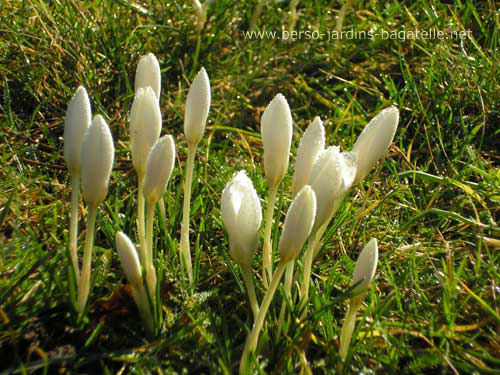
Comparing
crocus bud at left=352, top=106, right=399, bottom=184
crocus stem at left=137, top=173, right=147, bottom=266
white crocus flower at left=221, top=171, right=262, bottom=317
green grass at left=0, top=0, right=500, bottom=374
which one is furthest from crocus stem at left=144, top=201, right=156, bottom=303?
crocus bud at left=352, top=106, right=399, bottom=184

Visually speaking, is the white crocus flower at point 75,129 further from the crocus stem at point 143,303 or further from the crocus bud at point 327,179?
the crocus bud at point 327,179

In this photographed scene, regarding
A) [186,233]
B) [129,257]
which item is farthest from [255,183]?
[129,257]

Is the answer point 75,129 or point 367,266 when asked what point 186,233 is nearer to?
point 75,129

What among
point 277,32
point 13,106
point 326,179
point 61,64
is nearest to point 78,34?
point 61,64

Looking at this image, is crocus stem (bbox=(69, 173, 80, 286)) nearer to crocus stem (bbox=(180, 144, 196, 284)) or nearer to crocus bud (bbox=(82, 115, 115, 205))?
crocus bud (bbox=(82, 115, 115, 205))

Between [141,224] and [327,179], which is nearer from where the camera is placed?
[327,179]

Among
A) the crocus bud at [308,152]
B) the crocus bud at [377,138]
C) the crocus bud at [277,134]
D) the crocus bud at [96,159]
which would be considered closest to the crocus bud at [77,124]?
the crocus bud at [96,159]
